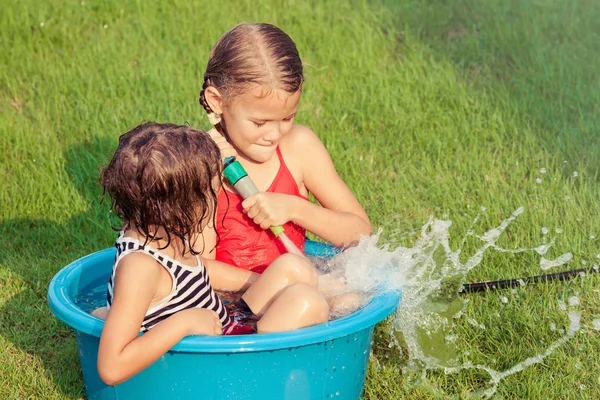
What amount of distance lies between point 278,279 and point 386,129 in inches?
75.2

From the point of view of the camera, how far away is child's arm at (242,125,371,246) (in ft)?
9.19

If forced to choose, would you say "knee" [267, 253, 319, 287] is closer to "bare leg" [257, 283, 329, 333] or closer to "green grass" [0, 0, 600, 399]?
"bare leg" [257, 283, 329, 333]

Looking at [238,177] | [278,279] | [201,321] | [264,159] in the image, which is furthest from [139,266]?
[264,159]

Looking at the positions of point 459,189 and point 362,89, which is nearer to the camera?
point 459,189

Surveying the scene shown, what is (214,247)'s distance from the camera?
9.32ft

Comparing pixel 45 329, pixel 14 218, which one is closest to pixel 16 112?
pixel 14 218

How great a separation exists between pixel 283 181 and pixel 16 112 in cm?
211

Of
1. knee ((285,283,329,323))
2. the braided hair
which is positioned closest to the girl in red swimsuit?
the braided hair

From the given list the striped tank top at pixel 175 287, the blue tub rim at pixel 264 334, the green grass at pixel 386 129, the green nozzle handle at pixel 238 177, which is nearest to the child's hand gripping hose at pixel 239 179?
the green nozzle handle at pixel 238 177

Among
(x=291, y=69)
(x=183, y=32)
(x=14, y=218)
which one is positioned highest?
(x=291, y=69)

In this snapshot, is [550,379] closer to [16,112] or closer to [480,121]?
[480,121]

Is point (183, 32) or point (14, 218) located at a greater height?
point (183, 32)

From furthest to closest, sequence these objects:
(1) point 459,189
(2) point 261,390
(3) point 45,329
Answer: (1) point 459,189, (3) point 45,329, (2) point 261,390

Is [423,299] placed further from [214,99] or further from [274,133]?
[214,99]
